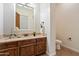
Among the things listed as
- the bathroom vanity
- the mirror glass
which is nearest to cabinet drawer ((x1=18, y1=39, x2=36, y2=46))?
the bathroom vanity

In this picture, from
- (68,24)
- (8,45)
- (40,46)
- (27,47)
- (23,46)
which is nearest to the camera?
(8,45)

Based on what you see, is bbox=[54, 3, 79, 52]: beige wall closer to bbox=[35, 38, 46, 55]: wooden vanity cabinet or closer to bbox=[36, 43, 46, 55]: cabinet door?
bbox=[35, 38, 46, 55]: wooden vanity cabinet

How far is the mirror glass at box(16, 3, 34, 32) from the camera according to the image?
3.14m

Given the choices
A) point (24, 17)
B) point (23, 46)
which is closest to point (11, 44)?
point (23, 46)

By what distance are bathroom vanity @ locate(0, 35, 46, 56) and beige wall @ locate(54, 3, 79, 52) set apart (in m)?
1.20

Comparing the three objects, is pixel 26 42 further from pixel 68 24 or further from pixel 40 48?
pixel 68 24

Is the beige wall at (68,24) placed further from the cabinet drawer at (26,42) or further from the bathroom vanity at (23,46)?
the cabinet drawer at (26,42)

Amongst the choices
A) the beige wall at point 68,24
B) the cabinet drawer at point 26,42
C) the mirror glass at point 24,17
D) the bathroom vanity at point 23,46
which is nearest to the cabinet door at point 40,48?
the bathroom vanity at point 23,46

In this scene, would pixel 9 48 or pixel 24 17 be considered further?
pixel 24 17

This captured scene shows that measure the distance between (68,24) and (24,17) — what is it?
203cm

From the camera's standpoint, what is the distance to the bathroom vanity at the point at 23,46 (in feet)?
7.66

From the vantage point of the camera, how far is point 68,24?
4199mm

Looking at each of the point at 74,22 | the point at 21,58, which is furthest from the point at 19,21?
the point at 21,58

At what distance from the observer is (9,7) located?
2.89 m
